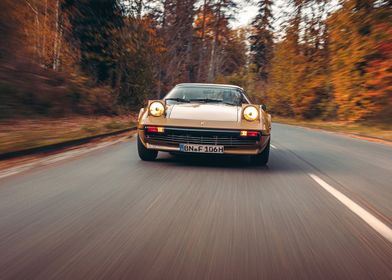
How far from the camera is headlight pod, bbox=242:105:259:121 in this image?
6.84 metres

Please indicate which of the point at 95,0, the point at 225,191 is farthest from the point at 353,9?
the point at 225,191

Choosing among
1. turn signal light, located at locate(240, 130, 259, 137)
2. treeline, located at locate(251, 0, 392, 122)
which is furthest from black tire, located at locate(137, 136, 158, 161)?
treeline, located at locate(251, 0, 392, 122)

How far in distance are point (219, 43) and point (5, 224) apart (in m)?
49.9

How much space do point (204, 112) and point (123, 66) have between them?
703 inches

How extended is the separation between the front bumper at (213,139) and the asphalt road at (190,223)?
1.01ft

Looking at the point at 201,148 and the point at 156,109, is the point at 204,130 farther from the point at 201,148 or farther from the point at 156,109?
the point at 156,109

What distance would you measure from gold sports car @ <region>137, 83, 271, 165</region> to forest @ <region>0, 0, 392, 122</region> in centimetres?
786

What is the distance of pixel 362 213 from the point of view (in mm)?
4297

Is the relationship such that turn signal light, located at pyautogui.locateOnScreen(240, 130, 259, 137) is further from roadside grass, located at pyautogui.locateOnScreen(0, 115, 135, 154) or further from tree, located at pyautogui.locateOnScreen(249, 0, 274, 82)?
tree, located at pyautogui.locateOnScreen(249, 0, 274, 82)

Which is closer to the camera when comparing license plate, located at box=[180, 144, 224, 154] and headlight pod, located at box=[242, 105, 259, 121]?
license plate, located at box=[180, 144, 224, 154]

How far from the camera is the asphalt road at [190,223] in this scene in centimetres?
272

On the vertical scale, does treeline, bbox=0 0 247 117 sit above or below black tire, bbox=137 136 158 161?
above

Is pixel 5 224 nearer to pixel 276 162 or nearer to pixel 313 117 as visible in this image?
pixel 276 162

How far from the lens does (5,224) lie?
11.6 ft
